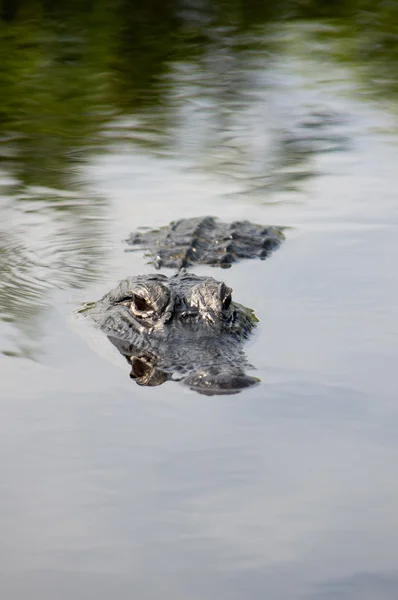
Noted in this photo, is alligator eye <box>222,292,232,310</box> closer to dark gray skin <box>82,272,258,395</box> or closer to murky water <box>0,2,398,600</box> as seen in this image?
dark gray skin <box>82,272,258,395</box>

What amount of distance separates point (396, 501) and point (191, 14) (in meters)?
14.6

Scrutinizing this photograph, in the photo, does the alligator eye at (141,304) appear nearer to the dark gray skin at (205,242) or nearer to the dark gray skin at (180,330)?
Result: the dark gray skin at (180,330)

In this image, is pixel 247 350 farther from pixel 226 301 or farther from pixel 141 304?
pixel 141 304

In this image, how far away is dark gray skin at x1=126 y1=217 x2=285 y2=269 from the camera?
784cm

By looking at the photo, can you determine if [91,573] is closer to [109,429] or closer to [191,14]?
[109,429]

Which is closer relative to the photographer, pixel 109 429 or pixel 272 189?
pixel 109 429

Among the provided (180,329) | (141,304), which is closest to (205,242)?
(141,304)

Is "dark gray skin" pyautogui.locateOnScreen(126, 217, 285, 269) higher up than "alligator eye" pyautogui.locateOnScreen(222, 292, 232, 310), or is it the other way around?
"dark gray skin" pyautogui.locateOnScreen(126, 217, 285, 269)

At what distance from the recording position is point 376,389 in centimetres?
525

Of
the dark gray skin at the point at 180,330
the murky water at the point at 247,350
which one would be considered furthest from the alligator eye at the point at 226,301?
the murky water at the point at 247,350

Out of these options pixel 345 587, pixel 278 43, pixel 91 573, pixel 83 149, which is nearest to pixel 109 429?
pixel 91 573

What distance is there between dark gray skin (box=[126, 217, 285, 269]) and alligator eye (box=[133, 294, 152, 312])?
65.8 inches

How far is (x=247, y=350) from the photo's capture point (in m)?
5.77

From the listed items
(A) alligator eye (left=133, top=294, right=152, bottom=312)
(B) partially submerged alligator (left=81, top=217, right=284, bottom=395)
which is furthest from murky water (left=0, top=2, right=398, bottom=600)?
(A) alligator eye (left=133, top=294, right=152, bottom=312)
